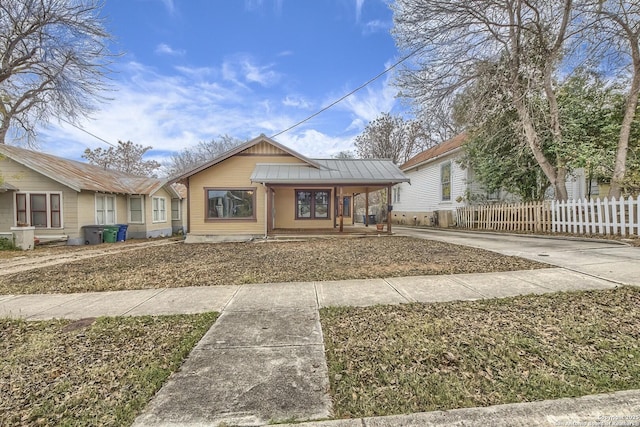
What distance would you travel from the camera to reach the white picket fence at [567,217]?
29.9ft

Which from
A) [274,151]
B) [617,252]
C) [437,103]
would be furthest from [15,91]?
[617,252]

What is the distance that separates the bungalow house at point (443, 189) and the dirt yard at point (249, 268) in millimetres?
9186

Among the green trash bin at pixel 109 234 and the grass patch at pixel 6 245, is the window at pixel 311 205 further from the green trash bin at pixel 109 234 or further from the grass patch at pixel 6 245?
the grass patch at pixel 6 245

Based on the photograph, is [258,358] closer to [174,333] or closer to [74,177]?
[174,333]

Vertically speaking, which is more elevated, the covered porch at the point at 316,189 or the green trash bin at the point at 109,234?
the covered porch at the point at 316,189

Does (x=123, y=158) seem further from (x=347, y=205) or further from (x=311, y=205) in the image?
(x=311, y=205)

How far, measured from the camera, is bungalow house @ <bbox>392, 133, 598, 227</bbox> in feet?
52.3

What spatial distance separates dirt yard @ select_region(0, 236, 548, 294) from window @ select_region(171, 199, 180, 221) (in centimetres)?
1418

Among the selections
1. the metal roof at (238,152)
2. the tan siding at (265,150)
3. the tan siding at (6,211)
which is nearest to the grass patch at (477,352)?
the metal roof at (238,152)

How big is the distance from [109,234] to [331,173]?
39.5 feet

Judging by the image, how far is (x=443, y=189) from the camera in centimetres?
1912

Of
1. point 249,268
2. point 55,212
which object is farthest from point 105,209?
point 249,268

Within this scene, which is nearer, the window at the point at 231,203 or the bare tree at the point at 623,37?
the bare tree at the point at 623,37

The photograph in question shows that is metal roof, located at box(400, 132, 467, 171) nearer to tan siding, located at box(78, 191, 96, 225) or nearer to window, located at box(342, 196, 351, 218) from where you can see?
window, located at box(342, 196, 351, 218)
